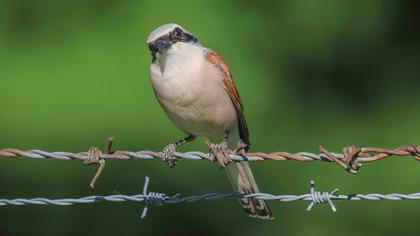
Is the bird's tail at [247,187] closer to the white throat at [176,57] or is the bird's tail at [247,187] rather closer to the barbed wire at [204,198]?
the white throat at [176,57]

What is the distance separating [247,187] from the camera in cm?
425

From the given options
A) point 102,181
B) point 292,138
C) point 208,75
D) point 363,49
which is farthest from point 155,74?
point 363,49

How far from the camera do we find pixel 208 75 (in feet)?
13.6

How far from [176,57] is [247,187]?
76cm

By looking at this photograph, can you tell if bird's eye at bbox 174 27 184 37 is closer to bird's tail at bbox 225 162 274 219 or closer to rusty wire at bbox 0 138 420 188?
bird's tail at bbox 225 162 274 219

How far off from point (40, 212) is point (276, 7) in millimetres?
2255

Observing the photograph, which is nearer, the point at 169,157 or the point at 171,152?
the point at 171,152

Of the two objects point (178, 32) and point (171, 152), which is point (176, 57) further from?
point (171, 152)

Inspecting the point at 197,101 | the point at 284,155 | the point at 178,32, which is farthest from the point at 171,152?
the point at 284,155

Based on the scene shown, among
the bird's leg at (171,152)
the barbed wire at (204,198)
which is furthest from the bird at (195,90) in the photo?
the barbed wire at (204,198)

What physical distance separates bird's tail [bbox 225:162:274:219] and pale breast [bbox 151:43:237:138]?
0.89 ft

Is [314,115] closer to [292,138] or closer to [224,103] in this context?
[292,138]

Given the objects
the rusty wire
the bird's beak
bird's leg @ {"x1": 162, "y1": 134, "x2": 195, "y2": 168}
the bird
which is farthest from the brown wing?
the rusty wire

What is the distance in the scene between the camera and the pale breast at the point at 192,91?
4062 millimetres
